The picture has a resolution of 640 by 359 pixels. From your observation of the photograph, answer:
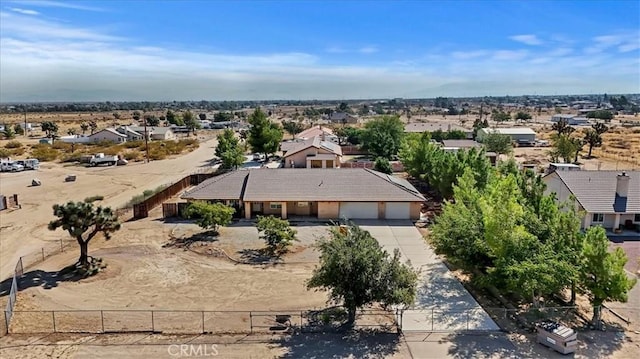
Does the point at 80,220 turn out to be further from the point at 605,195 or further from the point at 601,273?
the point at 605,195

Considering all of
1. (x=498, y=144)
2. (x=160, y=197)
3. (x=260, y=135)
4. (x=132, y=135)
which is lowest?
(x=160, y=197)

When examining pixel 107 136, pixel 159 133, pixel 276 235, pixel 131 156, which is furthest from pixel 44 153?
pixel 276 235

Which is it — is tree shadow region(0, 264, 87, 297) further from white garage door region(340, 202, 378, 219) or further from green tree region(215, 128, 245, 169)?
green tree region(215, 128, 245, 169)

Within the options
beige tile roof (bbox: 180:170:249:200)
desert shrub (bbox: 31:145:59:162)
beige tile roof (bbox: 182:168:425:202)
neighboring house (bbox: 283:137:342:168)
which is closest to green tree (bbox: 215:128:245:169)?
neighboring house (bbox: 283:137:342:168)

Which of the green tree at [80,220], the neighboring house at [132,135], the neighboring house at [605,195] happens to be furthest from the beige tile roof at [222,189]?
the neighboring house at [132,135]

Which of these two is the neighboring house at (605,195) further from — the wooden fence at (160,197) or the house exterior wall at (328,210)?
the wooden fence at (160,197)

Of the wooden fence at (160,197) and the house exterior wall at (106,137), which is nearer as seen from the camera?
the wooden fence at (160,197)
